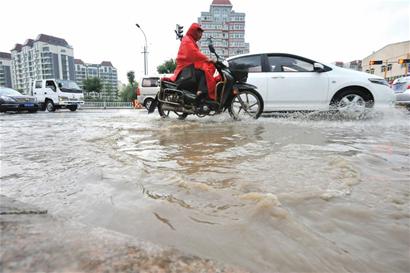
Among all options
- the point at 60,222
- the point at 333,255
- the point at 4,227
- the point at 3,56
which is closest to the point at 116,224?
the point at 60,222

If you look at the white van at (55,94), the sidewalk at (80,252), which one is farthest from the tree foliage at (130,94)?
the sidewalk at (80,252)

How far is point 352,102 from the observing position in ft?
17.3

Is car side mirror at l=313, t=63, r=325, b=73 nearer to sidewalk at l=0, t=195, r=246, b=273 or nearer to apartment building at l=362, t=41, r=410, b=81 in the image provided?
sidewalk at l=0, t=195, r=246, b=273

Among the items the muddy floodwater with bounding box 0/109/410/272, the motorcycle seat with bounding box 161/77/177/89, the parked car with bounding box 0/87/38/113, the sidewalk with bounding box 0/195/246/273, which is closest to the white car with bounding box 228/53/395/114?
the motorcycle seat with bounding box 161/77/177/89

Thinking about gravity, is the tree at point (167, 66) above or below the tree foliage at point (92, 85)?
above

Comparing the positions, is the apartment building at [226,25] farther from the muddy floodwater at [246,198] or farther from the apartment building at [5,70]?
the muddy floodwater at [246,198]

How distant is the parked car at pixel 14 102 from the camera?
1158 cm

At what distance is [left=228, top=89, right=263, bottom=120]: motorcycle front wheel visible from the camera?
5098 millimetres

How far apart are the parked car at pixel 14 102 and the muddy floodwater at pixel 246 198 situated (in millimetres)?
10992

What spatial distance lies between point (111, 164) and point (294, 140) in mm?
Answer: 1918

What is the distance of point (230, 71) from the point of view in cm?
492

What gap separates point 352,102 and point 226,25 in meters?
70.7

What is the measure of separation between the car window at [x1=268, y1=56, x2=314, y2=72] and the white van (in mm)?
12267

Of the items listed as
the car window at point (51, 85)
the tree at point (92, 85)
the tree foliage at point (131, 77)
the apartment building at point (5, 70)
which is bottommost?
the car window at point (51, 85)
